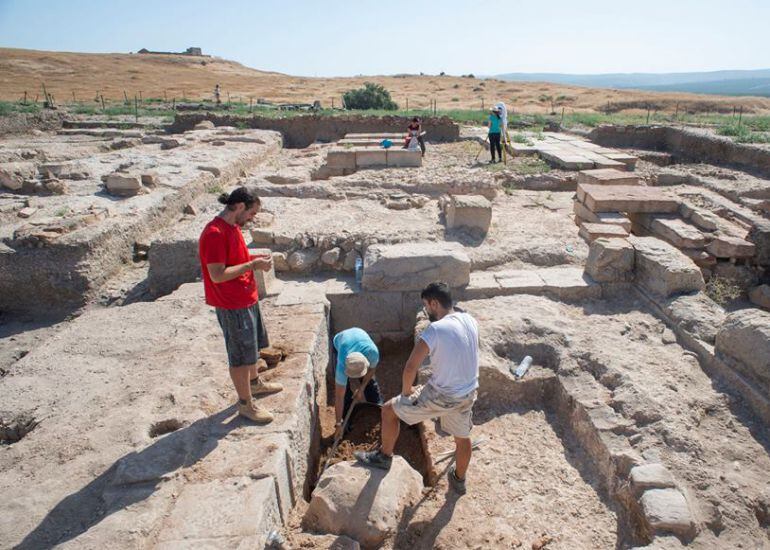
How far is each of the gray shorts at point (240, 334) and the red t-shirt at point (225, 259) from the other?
8 centimetres

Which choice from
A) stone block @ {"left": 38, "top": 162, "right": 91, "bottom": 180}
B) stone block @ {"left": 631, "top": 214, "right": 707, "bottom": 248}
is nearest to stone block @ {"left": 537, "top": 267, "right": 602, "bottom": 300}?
stone block @ {"left": 631, "top": 214, "right": 707, "bottom": 248}

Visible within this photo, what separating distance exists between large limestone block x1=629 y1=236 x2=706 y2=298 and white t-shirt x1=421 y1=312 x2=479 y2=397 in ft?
11.6

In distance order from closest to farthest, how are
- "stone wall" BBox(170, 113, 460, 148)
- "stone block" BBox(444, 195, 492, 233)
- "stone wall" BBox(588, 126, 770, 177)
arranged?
"stone block" BBox(444, 195, 492, 233)
"stone wall" BBox(588, 126, 770, 177)
"stone wall" BBox(170, 113, 460, 148)

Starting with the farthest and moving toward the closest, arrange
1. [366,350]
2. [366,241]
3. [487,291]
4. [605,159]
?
[605,159]
[366,241]
[487,291]
[366,350]

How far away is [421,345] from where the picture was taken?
3.36 meters

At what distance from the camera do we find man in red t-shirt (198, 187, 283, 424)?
342 centimetres

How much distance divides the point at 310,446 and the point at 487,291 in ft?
9.87

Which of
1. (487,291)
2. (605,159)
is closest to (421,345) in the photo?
(487,291)

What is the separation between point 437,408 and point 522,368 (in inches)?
69.5

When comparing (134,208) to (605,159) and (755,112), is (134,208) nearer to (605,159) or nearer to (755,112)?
(605,159)

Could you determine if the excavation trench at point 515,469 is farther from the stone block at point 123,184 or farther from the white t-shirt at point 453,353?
the stone block at point 123,184

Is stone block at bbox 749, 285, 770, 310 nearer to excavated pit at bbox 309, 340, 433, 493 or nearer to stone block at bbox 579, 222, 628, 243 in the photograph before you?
stone block at bbox 579, 222, 628, 243

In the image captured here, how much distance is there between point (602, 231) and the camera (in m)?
7.21

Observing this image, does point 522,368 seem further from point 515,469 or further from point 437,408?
point 437,408
